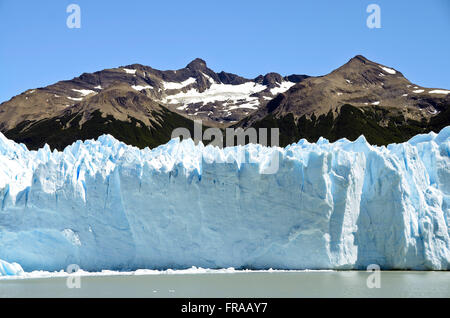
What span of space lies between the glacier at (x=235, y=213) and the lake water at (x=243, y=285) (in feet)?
3.28

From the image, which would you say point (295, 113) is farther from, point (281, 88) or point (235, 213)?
point (235, 213)

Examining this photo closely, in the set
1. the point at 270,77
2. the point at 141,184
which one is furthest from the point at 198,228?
the point at 270,77

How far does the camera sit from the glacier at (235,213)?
1995 cm

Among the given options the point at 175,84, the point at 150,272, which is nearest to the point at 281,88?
the point at 175,84

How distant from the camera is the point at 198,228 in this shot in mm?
20375

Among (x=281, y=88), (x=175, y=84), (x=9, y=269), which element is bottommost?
(x=9, y=269)

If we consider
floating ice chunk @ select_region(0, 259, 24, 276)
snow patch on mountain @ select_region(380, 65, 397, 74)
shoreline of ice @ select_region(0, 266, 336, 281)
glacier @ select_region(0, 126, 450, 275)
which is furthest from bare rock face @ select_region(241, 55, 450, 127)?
floating ice chunk @ select_region(0, 259, 24, 276)

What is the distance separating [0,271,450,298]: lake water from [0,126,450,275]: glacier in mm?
1001

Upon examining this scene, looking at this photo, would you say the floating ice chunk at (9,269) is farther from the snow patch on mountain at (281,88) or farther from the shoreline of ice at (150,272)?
the snow patch on mountain at (281,88)

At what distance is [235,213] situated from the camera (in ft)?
66.9

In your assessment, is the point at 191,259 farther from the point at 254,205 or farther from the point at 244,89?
the point at 244,89

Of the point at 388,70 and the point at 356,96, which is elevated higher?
the point at 388,70

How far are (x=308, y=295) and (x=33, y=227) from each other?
35.6 ft

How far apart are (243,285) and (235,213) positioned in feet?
14.8
